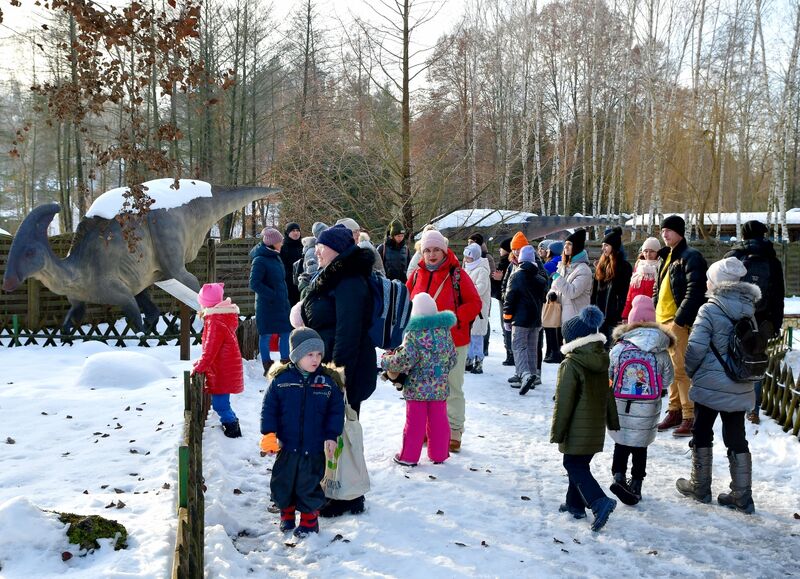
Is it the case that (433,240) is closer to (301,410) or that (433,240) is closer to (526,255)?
(301,410)

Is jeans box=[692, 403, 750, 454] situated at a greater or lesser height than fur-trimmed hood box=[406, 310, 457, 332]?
lesser

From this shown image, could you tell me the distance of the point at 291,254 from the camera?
33.6ft

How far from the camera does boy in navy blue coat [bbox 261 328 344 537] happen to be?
4293 millimetres

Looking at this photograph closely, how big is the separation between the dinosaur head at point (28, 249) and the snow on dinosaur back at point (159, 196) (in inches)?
45.5

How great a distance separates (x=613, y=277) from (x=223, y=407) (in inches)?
194

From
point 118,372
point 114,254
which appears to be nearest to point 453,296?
point 118,372

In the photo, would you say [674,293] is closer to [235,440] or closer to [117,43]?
[235,440]

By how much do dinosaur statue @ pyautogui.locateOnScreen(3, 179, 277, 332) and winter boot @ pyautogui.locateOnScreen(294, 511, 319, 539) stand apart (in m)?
7.31

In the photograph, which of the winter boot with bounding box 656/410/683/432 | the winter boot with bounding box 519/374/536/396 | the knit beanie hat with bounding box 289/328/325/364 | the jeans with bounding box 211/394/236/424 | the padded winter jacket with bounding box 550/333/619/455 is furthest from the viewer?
the winter boot with bounding box 519/374/536/396

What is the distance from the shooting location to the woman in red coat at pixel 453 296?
627 centimetres

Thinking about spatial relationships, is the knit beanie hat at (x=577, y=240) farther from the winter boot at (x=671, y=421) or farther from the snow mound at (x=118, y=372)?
the snow mound at (x=118, y=372)

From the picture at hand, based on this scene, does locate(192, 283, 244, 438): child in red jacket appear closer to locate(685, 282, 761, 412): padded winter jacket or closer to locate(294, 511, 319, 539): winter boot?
locate(294, 511, 319, 539): winter boot

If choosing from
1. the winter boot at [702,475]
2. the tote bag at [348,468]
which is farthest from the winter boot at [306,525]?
the winter boot at [702,475]

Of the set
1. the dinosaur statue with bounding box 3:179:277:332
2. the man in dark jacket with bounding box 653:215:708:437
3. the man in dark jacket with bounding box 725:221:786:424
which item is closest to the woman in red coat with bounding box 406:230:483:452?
the man in dark jacket with bounding box 653:215:708:437
